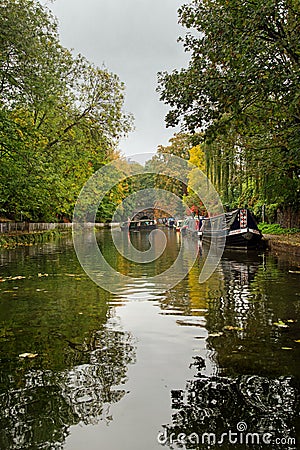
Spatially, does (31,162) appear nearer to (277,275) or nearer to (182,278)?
(182,278)

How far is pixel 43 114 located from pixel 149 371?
27630 mm

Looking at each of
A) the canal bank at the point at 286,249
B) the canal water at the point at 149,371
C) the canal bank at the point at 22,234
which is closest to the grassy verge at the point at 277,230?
the canal bank at the point at 286,249

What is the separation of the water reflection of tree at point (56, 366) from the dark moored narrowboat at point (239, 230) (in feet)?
48.3

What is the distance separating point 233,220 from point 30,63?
12.6 meters

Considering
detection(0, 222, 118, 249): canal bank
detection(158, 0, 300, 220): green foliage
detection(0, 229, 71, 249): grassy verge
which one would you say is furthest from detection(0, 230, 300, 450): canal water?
detection(0, 222, 118, 249): canal bank

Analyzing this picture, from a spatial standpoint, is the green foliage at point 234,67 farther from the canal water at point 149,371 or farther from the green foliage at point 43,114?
the green foliage at point 43,114

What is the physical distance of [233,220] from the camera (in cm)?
2450

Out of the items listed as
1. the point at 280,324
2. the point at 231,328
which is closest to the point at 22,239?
the point at 231,328

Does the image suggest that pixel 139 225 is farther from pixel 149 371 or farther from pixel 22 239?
pixel 149 371

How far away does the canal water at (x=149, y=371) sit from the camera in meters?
3.32

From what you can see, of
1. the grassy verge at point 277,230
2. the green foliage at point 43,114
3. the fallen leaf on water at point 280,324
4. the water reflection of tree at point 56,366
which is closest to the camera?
the water reflection of tree at point 56,366

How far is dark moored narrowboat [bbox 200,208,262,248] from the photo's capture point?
2262 centimetres

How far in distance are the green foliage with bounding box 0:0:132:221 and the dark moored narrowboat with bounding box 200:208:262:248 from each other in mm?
9648

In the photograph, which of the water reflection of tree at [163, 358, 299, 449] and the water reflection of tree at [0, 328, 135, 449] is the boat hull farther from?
the water reflection of tree at [163, 358, 299, 449]
